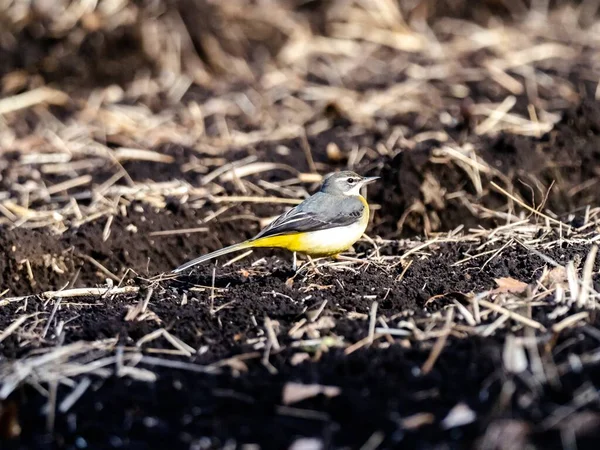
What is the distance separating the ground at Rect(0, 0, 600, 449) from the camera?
4.48 meters

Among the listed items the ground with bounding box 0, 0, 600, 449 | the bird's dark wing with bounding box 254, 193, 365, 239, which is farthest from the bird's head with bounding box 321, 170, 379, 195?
the ground with bounding box 0, 0, 600, 449

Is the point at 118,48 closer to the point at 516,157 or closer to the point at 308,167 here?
the point at 308,167

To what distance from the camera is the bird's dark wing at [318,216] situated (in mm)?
7395

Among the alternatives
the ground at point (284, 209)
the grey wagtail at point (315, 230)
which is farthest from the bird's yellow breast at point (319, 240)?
the ground at point (284, 209)

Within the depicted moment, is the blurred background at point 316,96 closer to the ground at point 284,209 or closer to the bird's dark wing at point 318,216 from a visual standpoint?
the ground at point 284,209

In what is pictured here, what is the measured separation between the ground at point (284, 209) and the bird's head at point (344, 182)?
0.54m

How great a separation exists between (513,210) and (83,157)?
5.24 meters

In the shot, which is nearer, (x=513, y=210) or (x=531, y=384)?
(x=531, y=384)

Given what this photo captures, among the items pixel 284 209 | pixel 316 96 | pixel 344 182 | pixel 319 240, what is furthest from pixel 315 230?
pixel 316 96

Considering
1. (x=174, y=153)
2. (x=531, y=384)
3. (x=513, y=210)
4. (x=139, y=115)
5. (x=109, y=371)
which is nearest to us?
(x=531, y=384)

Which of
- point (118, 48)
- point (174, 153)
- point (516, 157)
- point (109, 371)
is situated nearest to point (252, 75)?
point (118, 48)

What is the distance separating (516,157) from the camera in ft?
30.1

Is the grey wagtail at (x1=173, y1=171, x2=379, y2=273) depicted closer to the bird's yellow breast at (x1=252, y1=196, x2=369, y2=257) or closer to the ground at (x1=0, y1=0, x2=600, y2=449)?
the bird's yellow breast at (x1=252, y1=196, x2=369, y2=257)

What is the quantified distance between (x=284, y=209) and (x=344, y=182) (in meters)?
0.88
